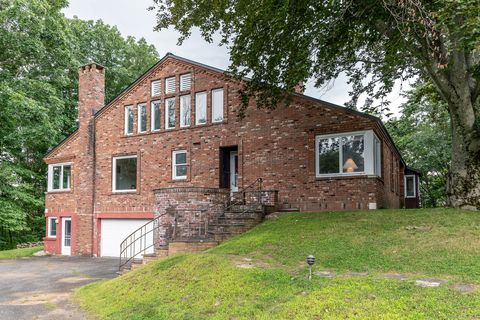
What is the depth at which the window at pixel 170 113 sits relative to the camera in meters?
18.8

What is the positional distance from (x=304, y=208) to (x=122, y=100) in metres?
11.0

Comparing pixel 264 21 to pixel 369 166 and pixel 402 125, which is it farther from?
pixel 402 125

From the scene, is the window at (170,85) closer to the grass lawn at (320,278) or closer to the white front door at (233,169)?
the white front door at (233,169)

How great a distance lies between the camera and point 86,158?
2075 centimetres

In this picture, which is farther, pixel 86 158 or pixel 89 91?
pixel 89 91

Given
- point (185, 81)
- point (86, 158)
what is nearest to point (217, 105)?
point (185, 81)

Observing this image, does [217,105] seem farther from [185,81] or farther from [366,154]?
[366,154]

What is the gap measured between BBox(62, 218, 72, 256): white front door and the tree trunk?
699 inches

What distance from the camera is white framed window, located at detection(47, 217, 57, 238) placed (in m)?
21.9

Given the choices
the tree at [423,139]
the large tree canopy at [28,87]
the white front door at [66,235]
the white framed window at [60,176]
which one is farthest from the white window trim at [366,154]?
the large tree canopy at [28,87]

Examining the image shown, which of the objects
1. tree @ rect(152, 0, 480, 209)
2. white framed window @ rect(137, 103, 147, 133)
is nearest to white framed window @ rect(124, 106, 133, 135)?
white framed window @ rect(137, 103, 147, 133)

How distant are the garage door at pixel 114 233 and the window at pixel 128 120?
Answer: 14.5 ft

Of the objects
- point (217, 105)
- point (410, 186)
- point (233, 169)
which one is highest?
point (217, 105)

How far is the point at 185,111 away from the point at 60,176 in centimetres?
870
